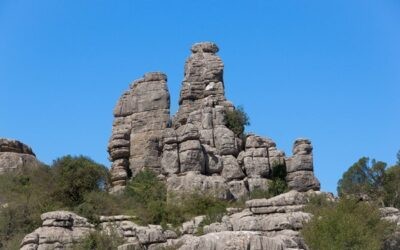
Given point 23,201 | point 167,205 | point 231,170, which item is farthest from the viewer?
point 231,170

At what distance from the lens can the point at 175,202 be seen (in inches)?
2005

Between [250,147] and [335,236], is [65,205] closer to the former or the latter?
[250,147]

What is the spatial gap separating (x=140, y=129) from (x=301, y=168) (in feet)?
41.3

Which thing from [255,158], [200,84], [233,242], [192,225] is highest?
[200,84]

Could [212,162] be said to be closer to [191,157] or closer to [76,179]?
[191,157]

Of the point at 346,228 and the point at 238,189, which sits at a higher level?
the point at 238,189

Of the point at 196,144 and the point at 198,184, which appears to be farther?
the point at 196,144

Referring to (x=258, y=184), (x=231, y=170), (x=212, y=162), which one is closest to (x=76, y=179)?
(x=212, y=162)

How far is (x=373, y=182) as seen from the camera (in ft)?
210

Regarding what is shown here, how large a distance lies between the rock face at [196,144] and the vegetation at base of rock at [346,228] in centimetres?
1258

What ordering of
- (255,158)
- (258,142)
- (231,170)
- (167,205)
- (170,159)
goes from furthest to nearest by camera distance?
(258,142)
(255,158)
(231,170)
(170,159)
(167,205)

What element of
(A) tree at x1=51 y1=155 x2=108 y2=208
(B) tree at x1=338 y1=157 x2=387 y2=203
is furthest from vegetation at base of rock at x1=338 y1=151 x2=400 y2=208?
(A) tree at x1=51 y1=155 x2=108 y2=208

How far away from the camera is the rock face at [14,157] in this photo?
59531 millimetres

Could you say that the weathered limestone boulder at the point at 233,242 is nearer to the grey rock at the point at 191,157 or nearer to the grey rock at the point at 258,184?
the grey rock at the point at 191,157
